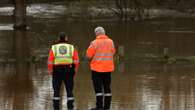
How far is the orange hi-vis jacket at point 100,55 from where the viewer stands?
13.9 meters

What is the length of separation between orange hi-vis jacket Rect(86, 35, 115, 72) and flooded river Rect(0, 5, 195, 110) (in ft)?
4.15

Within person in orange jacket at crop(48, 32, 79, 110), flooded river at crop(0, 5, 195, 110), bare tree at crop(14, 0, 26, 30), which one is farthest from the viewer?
bare tree at crop(14, 0, 26, 30)

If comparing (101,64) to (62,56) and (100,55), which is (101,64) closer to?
(100,55)

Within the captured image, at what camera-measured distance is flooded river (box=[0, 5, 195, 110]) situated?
623 inches

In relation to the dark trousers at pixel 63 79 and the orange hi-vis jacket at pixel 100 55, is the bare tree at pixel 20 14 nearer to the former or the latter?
the orange hi-vis jacket at pixel 100 55

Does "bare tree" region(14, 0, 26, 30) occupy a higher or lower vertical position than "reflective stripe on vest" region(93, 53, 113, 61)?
lower

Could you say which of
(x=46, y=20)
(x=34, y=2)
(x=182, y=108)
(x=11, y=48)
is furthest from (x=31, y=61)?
(x=34, y=2)

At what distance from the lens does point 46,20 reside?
62.8m

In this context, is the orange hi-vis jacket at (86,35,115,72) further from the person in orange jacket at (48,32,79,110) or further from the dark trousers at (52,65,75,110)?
the dark trousers at (52,65,75,110)

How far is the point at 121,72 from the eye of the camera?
75.4 feet

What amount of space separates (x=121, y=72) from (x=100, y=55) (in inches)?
358

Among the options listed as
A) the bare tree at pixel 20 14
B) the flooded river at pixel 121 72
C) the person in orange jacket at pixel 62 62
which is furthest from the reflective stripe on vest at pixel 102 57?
the bare tree at pixel 20 14

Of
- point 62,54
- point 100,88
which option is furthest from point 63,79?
point 100,88

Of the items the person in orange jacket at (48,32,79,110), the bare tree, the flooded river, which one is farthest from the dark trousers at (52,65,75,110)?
the bare tree
